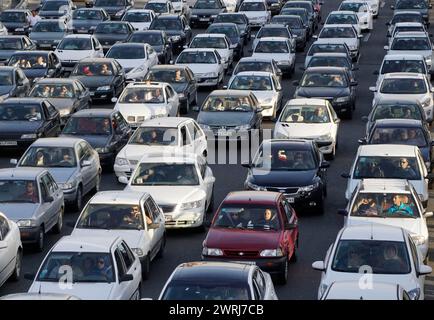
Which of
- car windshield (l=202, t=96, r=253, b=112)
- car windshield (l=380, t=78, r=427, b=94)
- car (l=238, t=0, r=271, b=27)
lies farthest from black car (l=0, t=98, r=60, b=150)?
car (l=238, t=0, r=271, b=27)

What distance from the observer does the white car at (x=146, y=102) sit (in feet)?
133

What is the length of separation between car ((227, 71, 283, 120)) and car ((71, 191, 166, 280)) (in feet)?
51.5

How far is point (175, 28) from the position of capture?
58.9 meters

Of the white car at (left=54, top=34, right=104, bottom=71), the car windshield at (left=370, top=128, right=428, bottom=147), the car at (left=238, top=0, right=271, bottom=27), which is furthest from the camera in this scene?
the car at (left=238, top=0, right=271, bottom=27)

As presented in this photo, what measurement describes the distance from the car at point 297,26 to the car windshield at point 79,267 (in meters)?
36.4

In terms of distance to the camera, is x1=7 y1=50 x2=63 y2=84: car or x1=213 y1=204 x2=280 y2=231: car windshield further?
x1=7 y1=50 x2=63 y2=84: car

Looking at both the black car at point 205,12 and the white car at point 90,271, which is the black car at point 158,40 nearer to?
the black car at point 205,12

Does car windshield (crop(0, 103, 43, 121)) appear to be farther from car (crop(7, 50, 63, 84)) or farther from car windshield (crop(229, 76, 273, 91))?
car (crop(7, 50, 63, 84))

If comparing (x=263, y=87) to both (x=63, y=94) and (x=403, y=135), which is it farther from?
(x=403, y=135)

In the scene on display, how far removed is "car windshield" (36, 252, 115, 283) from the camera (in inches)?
893

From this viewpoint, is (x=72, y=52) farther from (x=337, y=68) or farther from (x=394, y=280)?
(x=394, y=280)

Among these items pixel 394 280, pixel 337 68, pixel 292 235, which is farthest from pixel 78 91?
pixel 394 280

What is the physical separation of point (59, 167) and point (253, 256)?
8.05 m

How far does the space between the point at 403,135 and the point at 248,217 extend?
8.87m
